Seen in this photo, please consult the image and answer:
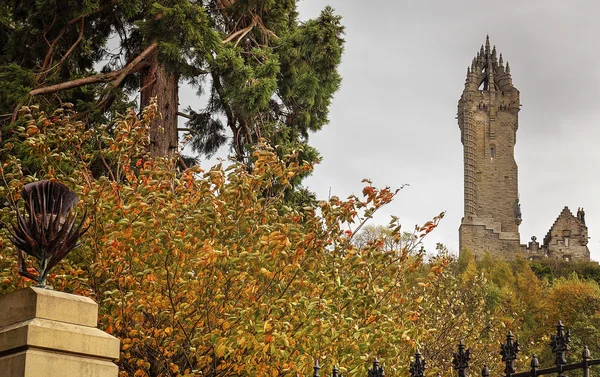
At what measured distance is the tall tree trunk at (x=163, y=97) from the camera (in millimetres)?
16312

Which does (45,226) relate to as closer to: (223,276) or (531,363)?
(531,363)

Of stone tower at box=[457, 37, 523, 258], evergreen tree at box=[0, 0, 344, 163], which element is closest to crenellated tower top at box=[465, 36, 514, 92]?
stone tower at box=[457, 37, 523, 258]

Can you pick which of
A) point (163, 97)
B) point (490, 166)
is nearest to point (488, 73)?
point (490, 166)

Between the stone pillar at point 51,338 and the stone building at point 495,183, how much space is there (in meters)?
83.9

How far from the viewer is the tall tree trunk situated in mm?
16312

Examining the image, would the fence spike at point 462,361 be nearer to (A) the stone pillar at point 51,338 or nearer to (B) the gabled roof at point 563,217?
(A) the stone pillar at point 51,338

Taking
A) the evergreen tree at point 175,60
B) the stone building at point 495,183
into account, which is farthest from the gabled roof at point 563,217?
the evergreen tree at point 175,60

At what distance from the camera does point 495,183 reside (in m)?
96.7

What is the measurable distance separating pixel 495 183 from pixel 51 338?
9380cm

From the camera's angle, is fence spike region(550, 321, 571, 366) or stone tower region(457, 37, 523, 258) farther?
stone tower region(457, 37, 523, 258)

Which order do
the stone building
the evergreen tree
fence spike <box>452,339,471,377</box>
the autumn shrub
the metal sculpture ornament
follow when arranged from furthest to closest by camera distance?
1. the stone building
2. the evergreen tree
3. the autumn shrub
4. fence spike <box>452,339,471,377</box>
5. the metal sculpture ornament

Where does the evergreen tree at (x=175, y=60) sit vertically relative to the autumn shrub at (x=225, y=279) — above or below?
above

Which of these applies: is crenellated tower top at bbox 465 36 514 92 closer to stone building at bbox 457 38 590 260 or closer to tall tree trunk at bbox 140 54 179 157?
stone building at bbox 457 38 590 260

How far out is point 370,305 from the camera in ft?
34.2
